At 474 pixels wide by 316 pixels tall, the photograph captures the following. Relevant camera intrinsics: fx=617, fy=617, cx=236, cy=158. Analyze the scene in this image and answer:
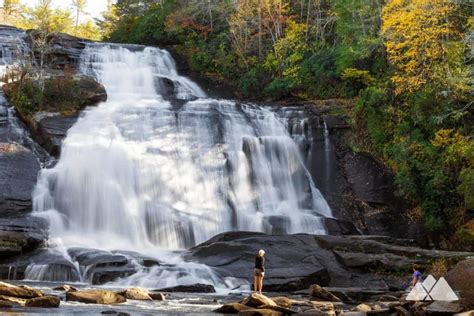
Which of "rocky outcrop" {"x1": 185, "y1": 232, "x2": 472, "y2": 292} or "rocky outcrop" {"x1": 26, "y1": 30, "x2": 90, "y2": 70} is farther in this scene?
"rocky outcrop" {"x1": 26, "y1": 30, "x2": 90, "y2": 70}

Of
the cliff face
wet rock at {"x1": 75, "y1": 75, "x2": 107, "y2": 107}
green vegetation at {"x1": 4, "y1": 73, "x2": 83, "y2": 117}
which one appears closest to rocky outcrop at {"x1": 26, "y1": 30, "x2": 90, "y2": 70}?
the cliff face

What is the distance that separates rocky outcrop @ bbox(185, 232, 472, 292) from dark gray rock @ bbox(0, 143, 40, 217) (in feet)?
23.2

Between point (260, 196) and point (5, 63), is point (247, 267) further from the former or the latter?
point (5, 63)

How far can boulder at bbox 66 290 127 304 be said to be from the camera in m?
14.6

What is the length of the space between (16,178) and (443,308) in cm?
1806

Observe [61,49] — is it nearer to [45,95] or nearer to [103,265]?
[45,95]

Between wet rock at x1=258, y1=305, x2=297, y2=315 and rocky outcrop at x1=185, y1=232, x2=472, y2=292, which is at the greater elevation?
rocky outcrop at x1=185, y1=232, x2=472, y2=292

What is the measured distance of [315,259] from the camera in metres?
21.2

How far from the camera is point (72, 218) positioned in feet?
79.8

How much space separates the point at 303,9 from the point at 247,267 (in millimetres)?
26591

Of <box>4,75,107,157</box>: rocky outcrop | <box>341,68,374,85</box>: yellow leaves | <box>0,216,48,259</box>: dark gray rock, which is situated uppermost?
<box>341,68,374,85</box>: yellow leaves

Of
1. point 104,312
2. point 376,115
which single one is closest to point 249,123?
point 376,115

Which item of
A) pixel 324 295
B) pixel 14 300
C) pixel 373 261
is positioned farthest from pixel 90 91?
pixel 14 300

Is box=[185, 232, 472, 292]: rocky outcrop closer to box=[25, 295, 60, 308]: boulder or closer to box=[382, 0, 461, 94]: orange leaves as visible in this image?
box=[25, 295, 60, 308]: boulder
